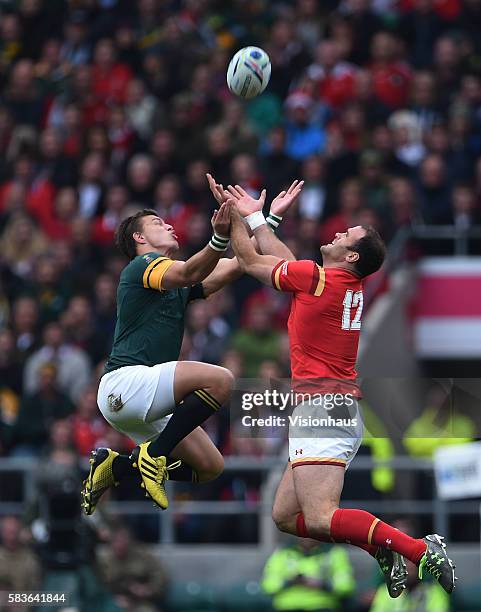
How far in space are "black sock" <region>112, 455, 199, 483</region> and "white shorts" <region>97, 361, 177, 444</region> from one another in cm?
28

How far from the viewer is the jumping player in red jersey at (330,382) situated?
35.2 ft

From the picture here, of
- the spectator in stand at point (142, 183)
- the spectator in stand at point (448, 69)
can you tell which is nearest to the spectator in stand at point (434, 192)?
the spectator in stand at point (448, 69)

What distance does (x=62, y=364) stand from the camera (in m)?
16.7

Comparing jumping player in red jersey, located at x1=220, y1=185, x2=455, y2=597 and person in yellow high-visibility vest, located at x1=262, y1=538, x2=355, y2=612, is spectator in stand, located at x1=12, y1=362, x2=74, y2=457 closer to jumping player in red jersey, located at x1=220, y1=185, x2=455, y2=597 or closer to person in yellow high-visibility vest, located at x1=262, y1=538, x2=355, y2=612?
person in yellow high-visibility vest, located at x1=262, y1=538, x2=355, y2=612

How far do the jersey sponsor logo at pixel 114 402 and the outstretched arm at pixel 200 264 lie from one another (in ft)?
2.58

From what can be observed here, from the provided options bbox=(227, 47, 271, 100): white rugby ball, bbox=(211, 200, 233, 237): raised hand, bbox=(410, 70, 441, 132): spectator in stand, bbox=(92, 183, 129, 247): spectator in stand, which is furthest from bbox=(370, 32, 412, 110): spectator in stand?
bbox=(211, 200, 233, 237): raised hand

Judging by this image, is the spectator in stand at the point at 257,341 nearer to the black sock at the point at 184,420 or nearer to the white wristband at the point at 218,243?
the black sock at the point at 184,420

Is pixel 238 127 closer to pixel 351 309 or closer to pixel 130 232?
pixel 130 232

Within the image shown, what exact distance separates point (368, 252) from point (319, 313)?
0.50 meters

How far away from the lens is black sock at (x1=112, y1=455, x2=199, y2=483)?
1126 cm

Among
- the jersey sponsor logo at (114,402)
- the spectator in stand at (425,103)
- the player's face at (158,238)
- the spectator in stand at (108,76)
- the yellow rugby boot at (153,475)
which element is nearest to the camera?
the yellow rugby boot at (153,475)

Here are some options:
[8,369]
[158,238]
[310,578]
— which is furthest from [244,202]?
[8,369]

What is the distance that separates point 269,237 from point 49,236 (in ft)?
23.9

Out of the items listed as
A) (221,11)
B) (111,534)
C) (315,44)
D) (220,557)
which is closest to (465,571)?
(220,557)
